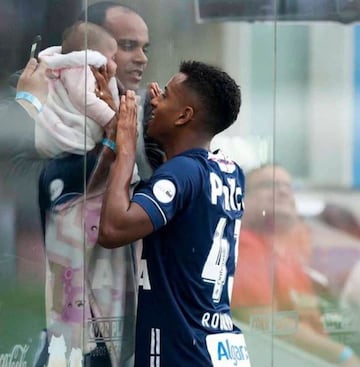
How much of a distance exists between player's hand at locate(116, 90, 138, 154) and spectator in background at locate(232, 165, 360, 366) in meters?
0.82

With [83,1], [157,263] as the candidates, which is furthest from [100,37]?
[157,263]

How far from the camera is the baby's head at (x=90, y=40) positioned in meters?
4.37

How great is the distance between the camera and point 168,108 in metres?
4.28

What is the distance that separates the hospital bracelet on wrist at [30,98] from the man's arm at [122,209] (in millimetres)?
298

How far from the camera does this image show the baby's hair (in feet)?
14.3

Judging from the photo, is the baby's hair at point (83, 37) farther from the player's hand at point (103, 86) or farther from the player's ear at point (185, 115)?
the player's ear at point (185, 115)

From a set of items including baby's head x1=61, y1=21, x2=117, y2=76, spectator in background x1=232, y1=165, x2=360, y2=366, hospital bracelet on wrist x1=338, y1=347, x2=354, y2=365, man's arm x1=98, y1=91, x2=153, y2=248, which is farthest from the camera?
hospital bracelet on wrist x1=338, y1=347, x2=354, y2=365

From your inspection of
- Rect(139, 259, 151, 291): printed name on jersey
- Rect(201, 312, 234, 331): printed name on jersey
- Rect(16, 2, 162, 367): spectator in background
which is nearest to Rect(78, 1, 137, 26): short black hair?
Rect(16, 2, 162, 367): spectator in background

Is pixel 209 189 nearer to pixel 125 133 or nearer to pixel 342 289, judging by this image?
pixel 125 133

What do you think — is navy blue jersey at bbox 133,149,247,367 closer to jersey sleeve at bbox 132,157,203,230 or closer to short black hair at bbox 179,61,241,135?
jersey sleeve at bbox 132,157,203,230

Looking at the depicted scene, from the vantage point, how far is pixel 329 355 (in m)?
5.31

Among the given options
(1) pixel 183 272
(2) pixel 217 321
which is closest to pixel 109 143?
(1) pixel 183 272

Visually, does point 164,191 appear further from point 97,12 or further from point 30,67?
point 97,12

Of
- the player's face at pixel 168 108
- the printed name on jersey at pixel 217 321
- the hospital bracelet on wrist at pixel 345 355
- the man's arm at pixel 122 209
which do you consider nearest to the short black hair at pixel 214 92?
the player's face at pixel 168 108
